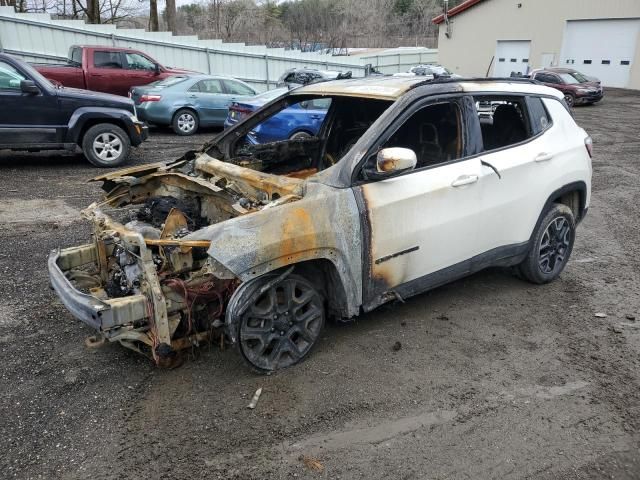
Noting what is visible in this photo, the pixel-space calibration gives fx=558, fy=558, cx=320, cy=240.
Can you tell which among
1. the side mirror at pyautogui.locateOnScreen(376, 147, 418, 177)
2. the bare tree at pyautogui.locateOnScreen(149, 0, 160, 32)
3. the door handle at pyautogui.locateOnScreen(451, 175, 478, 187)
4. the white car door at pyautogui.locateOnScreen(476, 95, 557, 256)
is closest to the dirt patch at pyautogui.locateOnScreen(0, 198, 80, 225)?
the side mirror at pyautogui.locateOnScreen(376, 147, 418, 177)

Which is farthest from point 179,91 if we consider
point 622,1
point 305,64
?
point 622,1

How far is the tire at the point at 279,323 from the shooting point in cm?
339

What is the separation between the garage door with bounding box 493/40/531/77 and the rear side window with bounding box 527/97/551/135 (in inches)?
1177

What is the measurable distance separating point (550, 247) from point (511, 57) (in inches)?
1245

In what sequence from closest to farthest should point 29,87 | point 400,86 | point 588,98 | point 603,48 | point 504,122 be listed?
point 400,86
point 504,122
point 29,87
point 588,98
point 603,48

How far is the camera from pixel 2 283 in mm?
4871

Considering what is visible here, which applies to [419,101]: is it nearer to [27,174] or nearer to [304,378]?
[304,378]

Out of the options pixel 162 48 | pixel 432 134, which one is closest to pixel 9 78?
pixel 432 134

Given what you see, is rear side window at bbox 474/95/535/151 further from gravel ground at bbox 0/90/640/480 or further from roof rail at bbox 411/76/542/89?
gravel ground at bbox 0/90/640/480

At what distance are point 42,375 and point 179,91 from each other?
10.9m

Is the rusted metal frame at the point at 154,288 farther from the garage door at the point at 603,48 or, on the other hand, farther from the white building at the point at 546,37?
the garage door at the point at 603,48

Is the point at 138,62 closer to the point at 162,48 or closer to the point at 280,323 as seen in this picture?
the point at 162,48

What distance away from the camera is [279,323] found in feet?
11.6

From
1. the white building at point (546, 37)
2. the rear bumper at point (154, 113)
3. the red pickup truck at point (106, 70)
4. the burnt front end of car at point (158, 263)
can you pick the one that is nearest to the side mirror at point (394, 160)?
the burnt front end of car at point (158, 263)
